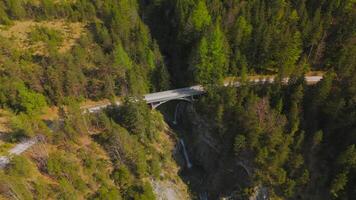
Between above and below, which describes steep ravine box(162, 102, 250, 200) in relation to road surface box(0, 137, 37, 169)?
below

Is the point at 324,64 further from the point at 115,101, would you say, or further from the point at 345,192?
the point at 115,101

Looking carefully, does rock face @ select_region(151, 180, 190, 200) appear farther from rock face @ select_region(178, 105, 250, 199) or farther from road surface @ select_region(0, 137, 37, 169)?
road surface @ select_region(0, 137, 37, 169)

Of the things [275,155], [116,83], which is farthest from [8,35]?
[275,155]

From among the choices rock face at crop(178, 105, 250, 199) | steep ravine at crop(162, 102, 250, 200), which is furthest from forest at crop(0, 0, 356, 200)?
steep ravine at crop(162, 102, 250, 200)

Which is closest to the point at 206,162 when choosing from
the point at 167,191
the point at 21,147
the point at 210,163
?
the point at 210,163

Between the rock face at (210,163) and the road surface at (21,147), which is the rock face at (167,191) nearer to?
the rock face at (210,163)

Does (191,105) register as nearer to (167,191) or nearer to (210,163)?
(210,163)

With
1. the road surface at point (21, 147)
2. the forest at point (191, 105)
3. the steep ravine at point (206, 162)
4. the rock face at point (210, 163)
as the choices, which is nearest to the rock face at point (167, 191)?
the forest at point (191, 105)

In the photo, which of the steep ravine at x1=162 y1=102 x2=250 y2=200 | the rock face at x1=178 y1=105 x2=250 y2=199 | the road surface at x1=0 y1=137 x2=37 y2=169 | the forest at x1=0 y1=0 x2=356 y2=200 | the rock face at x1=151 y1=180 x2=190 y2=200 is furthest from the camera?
the steep ravine at x1=162 y1=102 x2=250 y2=200
